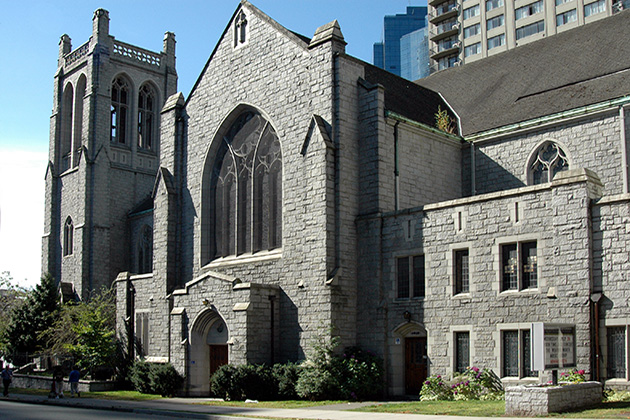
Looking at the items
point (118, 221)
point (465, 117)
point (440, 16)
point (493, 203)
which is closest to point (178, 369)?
point (493, 203)

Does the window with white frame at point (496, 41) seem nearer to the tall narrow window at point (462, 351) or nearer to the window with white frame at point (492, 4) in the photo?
the window with white frame at point (492, 4)

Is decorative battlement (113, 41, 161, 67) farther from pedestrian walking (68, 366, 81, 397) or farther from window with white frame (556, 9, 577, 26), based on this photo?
window with white frame (556, 9, 577, 26)

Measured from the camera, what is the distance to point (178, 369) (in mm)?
28375

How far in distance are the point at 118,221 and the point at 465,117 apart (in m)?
25.0

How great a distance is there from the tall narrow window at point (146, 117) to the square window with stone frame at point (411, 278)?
105 feet

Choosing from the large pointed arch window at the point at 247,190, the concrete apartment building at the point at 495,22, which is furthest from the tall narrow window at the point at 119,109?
the concrete apartment building at the point at 495,22

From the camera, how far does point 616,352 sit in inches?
757

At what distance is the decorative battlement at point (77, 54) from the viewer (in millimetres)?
51188

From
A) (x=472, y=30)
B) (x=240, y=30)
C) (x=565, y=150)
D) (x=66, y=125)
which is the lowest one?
(x=565, y=150)

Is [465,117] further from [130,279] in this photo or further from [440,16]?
[440,16]

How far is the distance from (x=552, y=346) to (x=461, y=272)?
5.53 meters

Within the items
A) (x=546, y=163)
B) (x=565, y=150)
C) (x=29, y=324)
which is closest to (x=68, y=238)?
(x=29, y=324)

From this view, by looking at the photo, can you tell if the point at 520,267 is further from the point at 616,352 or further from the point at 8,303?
the point at 8,303

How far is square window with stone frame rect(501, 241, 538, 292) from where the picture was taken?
2127cm
